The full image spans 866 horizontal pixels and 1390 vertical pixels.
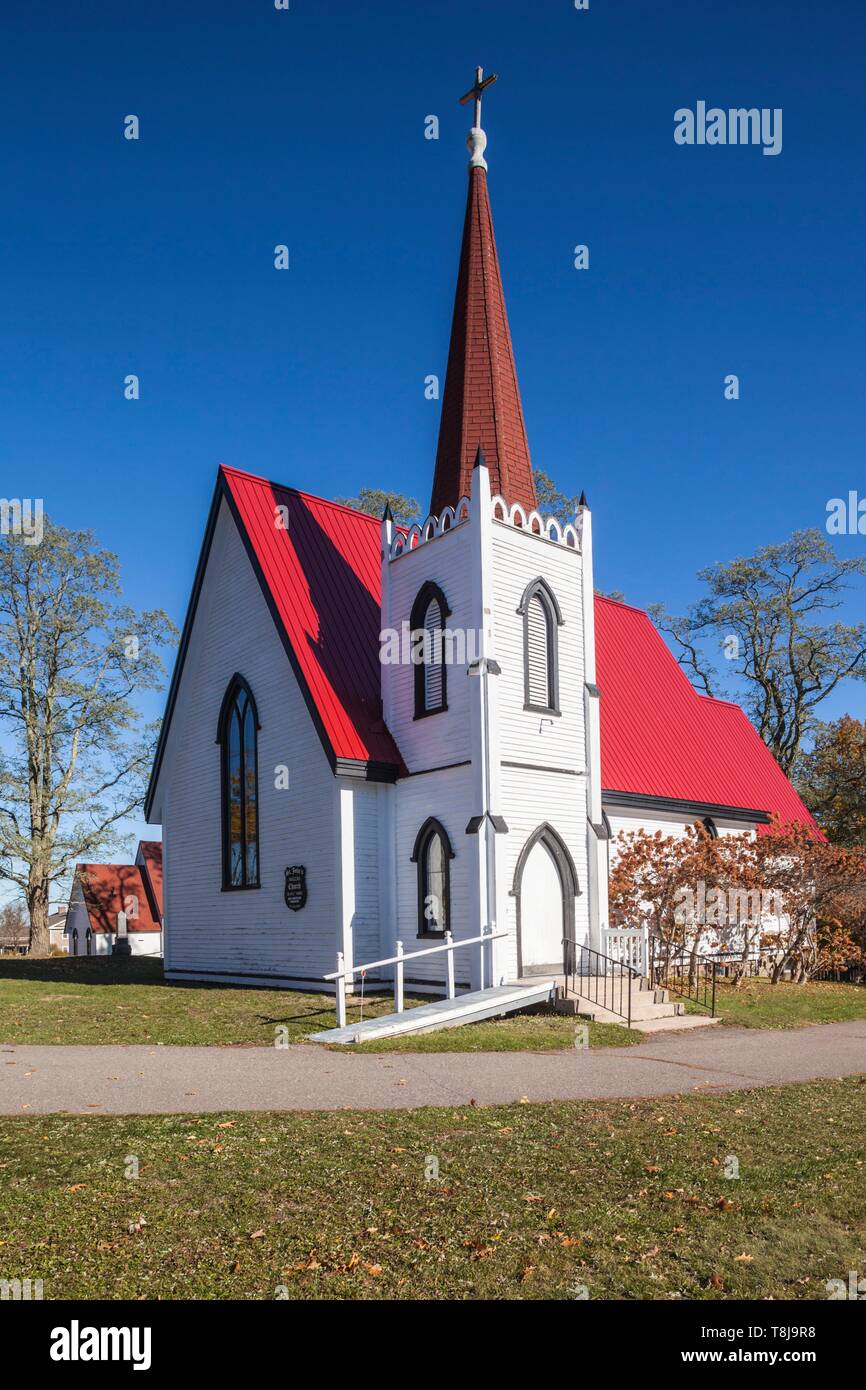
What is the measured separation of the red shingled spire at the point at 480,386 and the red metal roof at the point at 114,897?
32396 millimetres

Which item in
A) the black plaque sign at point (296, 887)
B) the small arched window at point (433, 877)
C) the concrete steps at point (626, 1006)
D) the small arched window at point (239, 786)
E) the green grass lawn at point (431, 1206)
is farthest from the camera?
the small arched window at point (239, 786)

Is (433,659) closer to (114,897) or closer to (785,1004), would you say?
(785,1004)

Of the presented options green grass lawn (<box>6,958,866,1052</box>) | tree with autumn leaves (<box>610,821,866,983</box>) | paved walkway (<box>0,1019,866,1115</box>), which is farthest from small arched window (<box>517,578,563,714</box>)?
paved walkway (<box>0,1019,866,1115</box>)

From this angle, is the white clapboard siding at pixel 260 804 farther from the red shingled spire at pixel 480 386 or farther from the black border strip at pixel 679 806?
the black border strip at pixel 679 806

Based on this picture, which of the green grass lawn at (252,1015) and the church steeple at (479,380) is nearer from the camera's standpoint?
the green grass lawn at (252,1015)

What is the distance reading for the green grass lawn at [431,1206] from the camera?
17.8 ft

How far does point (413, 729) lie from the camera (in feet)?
67.3

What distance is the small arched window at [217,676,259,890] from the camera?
22750 millimetres

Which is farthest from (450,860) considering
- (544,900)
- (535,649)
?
(535,649)

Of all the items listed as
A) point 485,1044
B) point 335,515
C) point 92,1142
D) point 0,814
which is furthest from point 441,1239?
point 0,814

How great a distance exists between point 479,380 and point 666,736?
11.1m

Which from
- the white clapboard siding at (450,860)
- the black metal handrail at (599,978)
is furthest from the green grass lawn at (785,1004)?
the white clapboard siding at (450,860)
